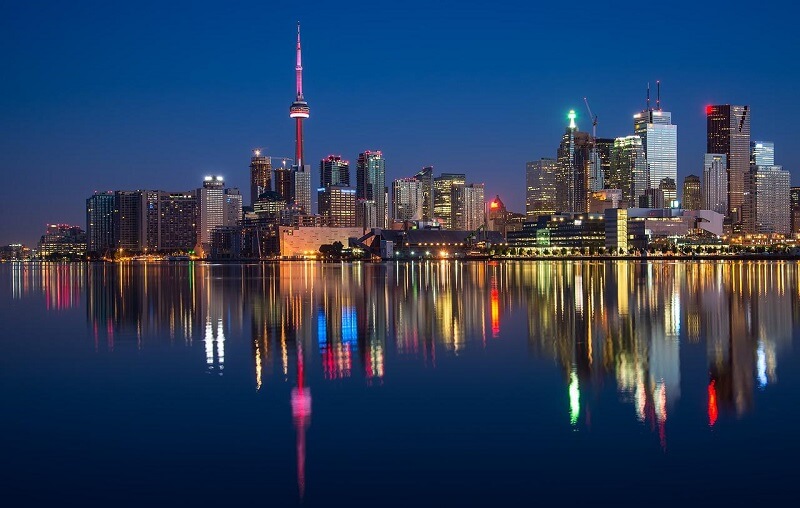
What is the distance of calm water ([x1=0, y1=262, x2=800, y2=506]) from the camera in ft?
39.0

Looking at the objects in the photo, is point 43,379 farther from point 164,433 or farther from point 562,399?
point 562,399

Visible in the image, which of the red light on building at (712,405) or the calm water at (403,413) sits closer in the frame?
the calm water at (403,413)

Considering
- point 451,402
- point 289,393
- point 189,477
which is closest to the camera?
point 189,477

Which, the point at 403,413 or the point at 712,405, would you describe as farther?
the point at 712,405

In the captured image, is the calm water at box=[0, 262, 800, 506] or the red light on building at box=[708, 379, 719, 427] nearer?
the calm water at box=[0, 262, 800, 506]

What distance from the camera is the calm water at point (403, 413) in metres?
11.9

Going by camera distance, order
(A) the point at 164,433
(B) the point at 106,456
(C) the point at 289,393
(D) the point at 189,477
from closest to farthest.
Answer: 1. (D) the point at 189,477
2. (B) the point at 106,456
3. (A) the point at 164,433
4. (C) the point at 289,393

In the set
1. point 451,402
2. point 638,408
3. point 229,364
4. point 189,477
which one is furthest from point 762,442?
point 229,364

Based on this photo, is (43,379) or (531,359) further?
(531,359)

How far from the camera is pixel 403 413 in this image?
53.9 feet

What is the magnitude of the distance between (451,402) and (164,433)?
19.1ft

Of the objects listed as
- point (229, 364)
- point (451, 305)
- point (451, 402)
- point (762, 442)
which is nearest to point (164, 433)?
point (451, 402)

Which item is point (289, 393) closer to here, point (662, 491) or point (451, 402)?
point (451, 402)

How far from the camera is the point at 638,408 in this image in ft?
53.8
